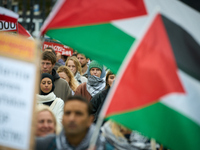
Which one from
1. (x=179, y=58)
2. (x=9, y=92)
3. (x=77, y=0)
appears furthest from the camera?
(x=77, y=0)

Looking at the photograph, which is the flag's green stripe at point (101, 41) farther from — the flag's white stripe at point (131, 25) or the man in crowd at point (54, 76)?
the man in crowd at point (54, 76)

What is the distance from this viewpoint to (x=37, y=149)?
3.83 m

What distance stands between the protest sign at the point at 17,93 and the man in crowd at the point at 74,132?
1.06ft

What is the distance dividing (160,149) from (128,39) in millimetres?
1300

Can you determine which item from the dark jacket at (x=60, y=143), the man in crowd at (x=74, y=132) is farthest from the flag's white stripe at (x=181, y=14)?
the dark jacket at (x=60, y=143)

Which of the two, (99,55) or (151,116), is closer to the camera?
(151,116)

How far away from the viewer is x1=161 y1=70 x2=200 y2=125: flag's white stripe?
414 centimetres

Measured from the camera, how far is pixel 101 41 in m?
4.96

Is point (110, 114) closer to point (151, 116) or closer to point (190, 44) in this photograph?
point (151, 116)

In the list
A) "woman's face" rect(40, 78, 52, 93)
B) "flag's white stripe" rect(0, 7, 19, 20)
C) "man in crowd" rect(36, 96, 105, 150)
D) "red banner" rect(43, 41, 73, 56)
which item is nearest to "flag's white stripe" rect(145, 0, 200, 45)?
"man in crowd" rect(36, 96, 105, 150)

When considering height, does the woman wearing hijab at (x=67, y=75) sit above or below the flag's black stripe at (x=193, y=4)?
below

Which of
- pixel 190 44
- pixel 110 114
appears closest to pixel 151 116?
pixel 110 114

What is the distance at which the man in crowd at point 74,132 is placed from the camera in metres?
3.77

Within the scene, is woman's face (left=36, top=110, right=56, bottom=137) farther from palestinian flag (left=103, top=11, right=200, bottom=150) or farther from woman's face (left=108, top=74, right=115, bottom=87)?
woman's face (left=108, top=74, right=115, bottom=87)
